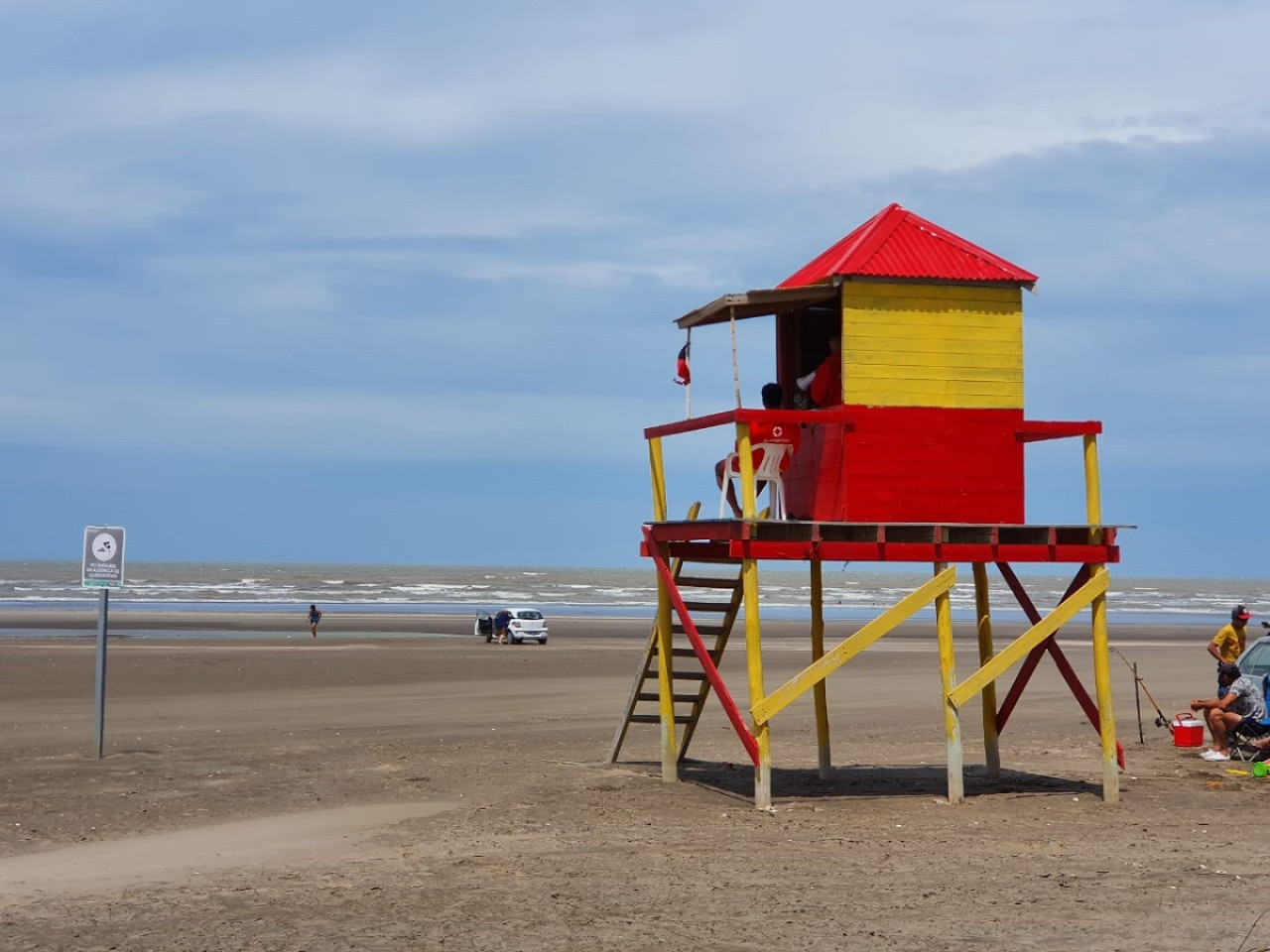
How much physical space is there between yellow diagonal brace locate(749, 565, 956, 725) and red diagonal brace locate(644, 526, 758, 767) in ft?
0.60

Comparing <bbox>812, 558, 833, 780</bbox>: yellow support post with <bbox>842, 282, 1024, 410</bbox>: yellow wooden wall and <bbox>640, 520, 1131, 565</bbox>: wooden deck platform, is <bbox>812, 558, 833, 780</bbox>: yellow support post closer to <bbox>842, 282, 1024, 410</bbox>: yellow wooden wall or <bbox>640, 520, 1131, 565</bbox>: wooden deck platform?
<bbox>640, 520, 1131, 565</bbox>: wooden deck platform

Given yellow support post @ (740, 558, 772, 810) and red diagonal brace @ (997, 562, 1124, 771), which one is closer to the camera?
yellow support post @ (740, 558, 772, 810)

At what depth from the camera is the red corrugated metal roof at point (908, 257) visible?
48.1 ft

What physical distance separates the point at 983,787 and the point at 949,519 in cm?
337

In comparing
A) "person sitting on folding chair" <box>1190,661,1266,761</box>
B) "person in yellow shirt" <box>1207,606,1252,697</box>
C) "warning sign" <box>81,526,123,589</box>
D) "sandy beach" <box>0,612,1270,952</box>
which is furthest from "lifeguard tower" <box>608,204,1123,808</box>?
"warning sign" <box>81,526,123,589</box>

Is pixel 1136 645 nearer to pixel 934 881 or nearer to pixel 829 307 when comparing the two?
pixel 829 307

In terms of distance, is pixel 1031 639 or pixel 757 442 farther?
pixel 757 442

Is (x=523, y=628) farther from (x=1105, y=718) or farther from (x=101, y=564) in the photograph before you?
(x=1105, y=718)

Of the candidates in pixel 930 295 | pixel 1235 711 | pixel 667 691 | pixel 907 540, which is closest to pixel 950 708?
pixel 907 540

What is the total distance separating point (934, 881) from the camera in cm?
1091

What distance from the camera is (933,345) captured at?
14828 millimetres

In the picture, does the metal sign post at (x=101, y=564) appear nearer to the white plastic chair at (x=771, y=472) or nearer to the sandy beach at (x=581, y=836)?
the sandy beach at (x=581, y=836)

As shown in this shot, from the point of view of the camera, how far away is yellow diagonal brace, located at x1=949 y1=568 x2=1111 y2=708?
47.7 ft

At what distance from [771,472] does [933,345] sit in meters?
2.05
